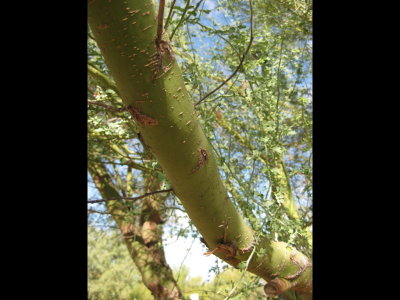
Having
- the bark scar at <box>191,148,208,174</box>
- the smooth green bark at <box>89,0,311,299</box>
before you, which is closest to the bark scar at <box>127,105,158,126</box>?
the smooth green bark at <box>89,0,311,299</box>

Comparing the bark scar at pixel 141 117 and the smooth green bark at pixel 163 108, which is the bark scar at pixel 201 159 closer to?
the smooth green bark at pixel 163 108

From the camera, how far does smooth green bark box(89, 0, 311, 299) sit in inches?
21.1

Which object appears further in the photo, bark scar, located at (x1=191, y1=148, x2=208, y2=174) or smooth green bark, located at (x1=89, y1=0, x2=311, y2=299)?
bark scar, located at (x1=191, y1=148, x2=208, y2=174)

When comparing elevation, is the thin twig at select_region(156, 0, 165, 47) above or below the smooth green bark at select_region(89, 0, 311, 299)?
above

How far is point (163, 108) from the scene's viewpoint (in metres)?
0.60

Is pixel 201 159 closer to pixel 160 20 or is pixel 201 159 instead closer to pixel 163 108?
pixel 163 108

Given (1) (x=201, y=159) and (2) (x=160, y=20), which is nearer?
(2) (x=160, y=20)

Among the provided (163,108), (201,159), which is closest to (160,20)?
(163,108)

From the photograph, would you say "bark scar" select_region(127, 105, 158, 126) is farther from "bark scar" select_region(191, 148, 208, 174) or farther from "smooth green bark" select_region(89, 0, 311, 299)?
"bark scar" select_region(191, 148, 208, 174)
